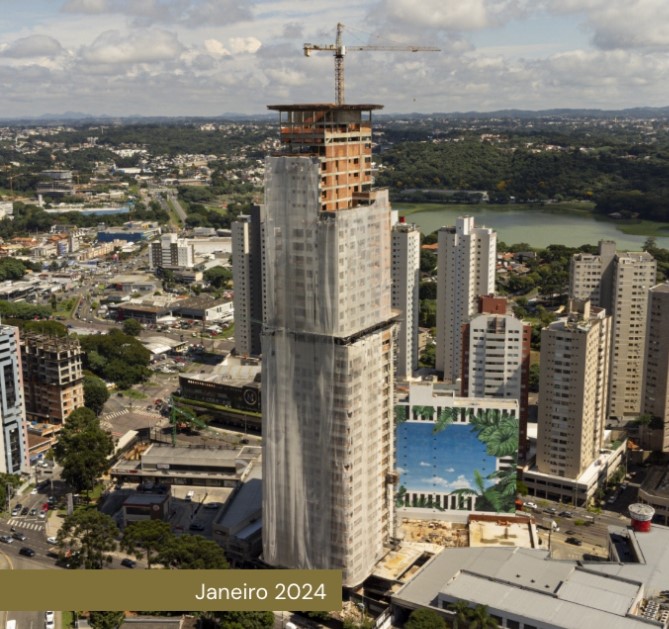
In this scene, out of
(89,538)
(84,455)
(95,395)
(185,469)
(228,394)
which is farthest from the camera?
(95,395)

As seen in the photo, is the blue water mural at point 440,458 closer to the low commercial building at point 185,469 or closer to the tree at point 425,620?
the low commercial building at point 185,469

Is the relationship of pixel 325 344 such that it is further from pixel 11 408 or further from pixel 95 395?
pixel 95 395

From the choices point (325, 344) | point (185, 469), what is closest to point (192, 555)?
point (325, 344)

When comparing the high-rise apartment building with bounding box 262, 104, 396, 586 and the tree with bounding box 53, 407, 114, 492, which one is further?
the tree with bounding box 53, 407, 114, 492

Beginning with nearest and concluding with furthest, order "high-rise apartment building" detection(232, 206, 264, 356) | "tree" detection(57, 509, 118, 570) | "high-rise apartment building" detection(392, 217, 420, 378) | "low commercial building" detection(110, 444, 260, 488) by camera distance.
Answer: "tree" detection(57, 509, 118, 570) < "low commercial building" detection(110, 444, 260, 488) < "high-rise apartment building" detection(392, 217, 420, 378) < "high-rise apartment building" detection(232, 206, 264, 356)

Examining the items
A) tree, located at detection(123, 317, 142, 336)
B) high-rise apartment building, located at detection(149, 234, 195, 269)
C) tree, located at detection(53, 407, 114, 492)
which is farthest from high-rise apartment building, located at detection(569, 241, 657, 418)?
high-rise apartment building, located at detection(149, 234, 195, 269)

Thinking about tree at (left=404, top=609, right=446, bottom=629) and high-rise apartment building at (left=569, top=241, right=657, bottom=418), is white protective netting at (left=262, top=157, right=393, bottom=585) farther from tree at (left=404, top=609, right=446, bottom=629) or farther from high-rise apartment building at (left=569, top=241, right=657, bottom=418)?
high-rise apartment building at (left=569, top=241, right=657, bottom=418)

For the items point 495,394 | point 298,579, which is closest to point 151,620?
point 298,579
